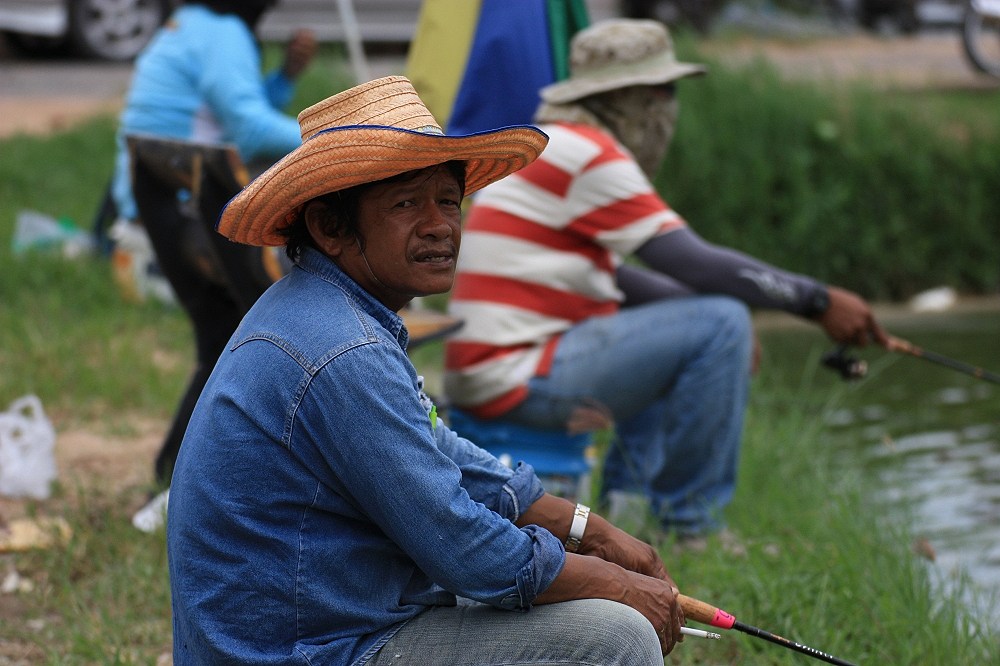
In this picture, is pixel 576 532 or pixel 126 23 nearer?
pixel 576 532

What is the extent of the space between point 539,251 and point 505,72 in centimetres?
96

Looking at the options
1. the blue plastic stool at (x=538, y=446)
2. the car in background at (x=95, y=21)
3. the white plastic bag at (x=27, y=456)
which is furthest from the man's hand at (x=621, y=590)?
the car in background at (x=95, y=21)

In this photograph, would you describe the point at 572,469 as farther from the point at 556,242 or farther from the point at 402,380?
the point at 402,380

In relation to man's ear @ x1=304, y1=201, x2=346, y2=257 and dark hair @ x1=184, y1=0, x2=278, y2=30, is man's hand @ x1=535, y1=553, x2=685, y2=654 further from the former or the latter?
dark hair @ x1=184, y1=0, x2=278, y2=30

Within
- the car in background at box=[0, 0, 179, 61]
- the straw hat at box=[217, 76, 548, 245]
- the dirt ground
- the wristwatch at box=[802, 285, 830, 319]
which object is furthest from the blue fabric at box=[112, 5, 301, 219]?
the car in background at box=[0, 0, 179, 61]

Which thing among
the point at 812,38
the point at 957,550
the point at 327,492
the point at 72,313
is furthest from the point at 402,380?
the point at 812,38

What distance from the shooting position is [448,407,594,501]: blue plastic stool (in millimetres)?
4145

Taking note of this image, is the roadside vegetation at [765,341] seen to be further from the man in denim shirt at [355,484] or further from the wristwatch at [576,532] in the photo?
the man in denim shirt at [355,484]

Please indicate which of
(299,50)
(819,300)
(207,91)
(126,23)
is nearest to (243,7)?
(207,91)

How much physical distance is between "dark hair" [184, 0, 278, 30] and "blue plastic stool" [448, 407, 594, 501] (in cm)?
226

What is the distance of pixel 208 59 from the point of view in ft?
18.1

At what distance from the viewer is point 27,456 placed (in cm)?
442

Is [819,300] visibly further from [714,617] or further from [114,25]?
[114,25]

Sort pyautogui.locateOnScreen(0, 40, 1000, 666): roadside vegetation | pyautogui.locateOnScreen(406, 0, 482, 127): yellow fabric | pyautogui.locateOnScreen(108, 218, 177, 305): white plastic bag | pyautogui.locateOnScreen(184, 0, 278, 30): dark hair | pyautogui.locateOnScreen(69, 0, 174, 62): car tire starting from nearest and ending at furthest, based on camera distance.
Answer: pyautogui.locateOnScreen(0, 40, 1000, 666): roadside vegetation
pyautogui.locateOnScreen(406, 0, 482, 127): yellow fabric
pyautogui.locateOnScreen(184, 0, 278, 30): dark hair
pyautogui.locateOnScreen(108, 218, 177, 305): white plastic bag
pyautogui.locateOnScreen(69, 0, 174, 62): car tire
